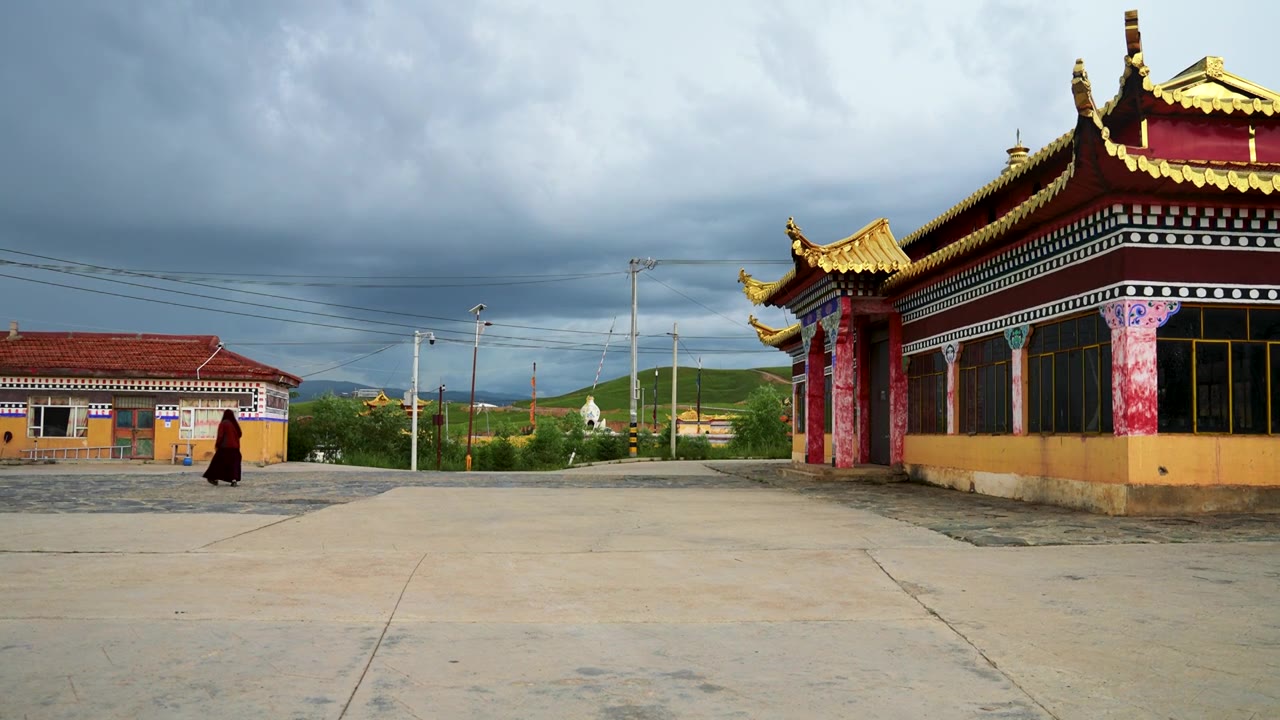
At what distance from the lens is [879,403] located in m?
23.5

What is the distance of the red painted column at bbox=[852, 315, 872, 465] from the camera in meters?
24.2

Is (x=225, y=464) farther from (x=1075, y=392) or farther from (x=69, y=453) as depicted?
(x=69, y=453)

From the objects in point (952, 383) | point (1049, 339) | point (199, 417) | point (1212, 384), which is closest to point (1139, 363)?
point (1212, 384)

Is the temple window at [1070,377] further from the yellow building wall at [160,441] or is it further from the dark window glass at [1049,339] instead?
the yellow building wall at [160,441]

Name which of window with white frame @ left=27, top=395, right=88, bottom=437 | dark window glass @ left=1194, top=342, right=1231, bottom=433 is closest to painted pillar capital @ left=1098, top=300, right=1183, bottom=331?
dark window glass @ left=1194, top=342, right=1231, bottom=433

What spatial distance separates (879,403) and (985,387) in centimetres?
610

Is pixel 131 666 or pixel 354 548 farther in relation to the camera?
pixel 354 548

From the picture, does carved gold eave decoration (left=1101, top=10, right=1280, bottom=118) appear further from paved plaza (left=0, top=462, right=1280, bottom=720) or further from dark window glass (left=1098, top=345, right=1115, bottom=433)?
paved plaza (left=0, top=462, right=1280, bottom=720)

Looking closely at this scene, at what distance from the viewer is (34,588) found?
23.4ft

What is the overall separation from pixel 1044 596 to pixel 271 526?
8280 mm

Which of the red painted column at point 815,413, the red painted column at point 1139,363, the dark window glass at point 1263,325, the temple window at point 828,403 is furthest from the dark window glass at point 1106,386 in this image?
the temple window at point 828,403

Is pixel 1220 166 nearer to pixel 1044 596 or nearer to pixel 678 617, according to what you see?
pixel 1044 596

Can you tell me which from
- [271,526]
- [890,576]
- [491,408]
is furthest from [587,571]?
[491,408]

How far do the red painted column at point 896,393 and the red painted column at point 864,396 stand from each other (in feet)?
6.73
